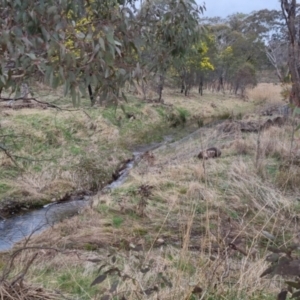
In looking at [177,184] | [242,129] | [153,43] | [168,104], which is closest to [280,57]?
[168,104]

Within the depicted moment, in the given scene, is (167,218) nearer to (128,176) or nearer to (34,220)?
(34,220)

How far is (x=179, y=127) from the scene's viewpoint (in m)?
15.6

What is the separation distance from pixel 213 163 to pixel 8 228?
354 centimetres

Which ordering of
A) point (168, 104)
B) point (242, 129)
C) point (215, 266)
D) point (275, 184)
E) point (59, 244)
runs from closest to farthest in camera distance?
point (215, 266)
point (59, 244)
point (275, 184)
point (242, 129)
point (168, 104)

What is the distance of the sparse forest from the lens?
1973 millimetres

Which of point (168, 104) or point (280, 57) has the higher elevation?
point (280, 57)

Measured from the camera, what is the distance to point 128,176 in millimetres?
8758

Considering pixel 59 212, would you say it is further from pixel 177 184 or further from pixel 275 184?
pixel 275 184

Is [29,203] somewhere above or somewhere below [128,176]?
below

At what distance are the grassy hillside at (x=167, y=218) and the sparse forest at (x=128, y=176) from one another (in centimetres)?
2

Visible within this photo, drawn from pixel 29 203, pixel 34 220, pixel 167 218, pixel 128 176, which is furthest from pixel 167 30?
pixel 128 176

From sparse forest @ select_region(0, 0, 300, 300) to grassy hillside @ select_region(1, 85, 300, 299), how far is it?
0.07 feet

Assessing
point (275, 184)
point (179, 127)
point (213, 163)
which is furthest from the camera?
point (179, 127)

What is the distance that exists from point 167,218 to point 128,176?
3.30 m
